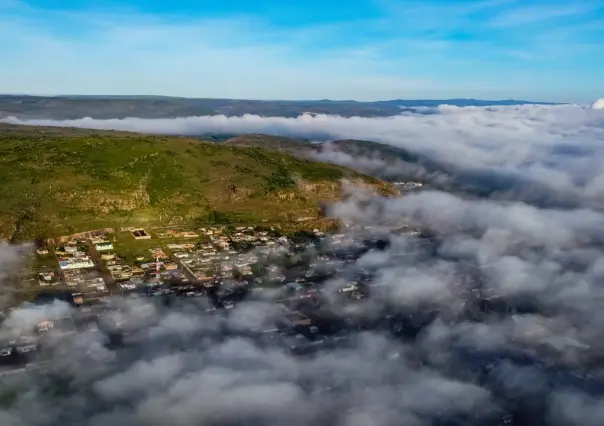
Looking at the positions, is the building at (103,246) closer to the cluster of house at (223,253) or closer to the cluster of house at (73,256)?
the cluster of house at (73,256)

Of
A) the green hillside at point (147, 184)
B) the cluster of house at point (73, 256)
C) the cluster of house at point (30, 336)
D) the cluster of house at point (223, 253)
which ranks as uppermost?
the green hillside at point (147, 184)

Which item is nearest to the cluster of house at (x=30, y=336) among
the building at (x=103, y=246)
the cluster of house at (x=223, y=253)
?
the cluster of house at (x=223, y=253)

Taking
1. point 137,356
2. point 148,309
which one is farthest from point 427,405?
point 148,309

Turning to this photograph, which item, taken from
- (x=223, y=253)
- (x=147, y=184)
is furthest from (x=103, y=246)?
(x=147, y=184)

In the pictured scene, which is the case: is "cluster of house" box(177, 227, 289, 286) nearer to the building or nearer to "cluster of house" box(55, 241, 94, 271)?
the building

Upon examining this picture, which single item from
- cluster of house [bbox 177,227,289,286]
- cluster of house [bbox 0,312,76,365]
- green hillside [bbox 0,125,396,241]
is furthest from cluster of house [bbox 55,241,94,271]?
cluster of house [bbox 0,312,76,365]

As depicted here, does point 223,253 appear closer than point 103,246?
No

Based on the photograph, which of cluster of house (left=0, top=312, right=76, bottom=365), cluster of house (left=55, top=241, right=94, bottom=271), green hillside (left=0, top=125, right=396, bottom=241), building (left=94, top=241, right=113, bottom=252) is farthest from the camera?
green hillside (left=0, top=125, right=396, bottom=241)

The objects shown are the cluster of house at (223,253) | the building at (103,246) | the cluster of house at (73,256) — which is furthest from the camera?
the building at (103,246)

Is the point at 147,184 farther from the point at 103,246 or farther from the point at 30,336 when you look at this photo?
the point at 30,336
